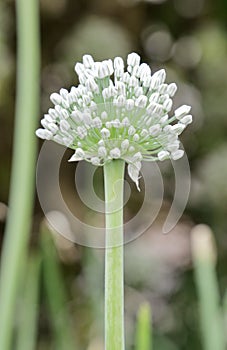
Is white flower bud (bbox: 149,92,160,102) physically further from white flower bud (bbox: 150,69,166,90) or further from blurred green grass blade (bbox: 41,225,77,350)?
blurred green grass blade (bbox: 41,225,77,350)

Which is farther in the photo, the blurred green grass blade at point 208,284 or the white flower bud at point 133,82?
the blurred green grass blade at point 208,284

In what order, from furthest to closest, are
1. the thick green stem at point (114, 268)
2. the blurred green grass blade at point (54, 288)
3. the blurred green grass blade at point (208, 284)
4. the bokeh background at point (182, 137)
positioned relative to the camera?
the bokeh background at point (182, 137), the blurred green grass blade at point (54, 288), the blurred green grass blade at point (208, 284), the thick green stem at point (114, 268)

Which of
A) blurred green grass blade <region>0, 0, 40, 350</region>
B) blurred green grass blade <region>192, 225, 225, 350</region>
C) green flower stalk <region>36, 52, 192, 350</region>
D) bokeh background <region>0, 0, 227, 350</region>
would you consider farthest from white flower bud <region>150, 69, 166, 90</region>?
bokeh background <region>0, 0, 227, 350</region>

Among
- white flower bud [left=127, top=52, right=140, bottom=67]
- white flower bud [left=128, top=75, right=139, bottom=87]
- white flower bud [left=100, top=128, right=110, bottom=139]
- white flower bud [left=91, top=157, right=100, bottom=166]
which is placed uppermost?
white flower bud [left=127, top=52, right=140, bottom=67]

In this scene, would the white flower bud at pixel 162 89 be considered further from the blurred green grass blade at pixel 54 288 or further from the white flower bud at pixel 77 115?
the blurred green grass blade at pixel 54 288

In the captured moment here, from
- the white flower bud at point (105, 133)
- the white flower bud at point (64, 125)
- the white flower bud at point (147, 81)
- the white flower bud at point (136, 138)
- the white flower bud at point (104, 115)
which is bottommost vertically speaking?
the white flower bud at point (105, 133)

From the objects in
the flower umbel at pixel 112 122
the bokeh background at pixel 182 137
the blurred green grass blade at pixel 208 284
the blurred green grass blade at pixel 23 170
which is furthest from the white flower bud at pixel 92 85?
the bokeh background at pixel 182 137

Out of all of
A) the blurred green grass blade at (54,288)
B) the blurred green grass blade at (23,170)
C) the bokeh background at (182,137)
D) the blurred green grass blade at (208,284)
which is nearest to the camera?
the blurred green grass blade at (23,170)
